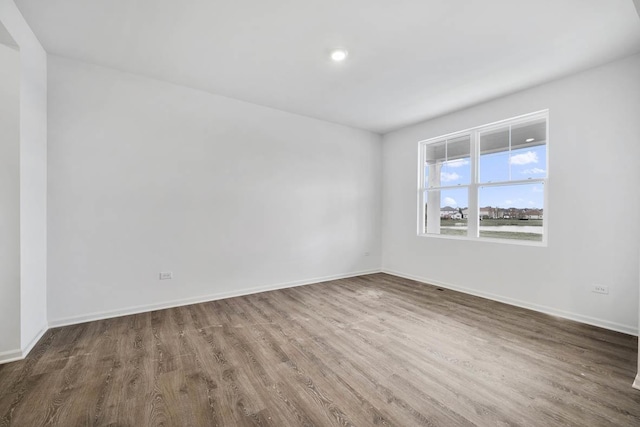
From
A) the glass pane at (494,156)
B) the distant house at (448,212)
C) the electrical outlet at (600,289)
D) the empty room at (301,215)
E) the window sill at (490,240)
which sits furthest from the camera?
the distant house at (448,212)

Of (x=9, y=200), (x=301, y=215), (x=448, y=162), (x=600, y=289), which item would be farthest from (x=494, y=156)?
(x=9, y=200)

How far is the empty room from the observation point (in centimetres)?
190

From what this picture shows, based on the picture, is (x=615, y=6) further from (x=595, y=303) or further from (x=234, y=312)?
(x=234, y=312)

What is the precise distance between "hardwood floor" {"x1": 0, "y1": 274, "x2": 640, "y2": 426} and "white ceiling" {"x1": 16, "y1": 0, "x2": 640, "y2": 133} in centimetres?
282

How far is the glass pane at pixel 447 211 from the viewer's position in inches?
171

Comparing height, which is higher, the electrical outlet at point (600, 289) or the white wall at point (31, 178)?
the white wall at point (31, 178)

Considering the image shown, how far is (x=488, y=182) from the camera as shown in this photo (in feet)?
13.1

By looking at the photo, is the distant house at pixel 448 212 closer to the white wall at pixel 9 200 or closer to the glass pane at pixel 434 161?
the glass pane at pixel 434 161

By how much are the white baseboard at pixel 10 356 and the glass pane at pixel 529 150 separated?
5.63 metres

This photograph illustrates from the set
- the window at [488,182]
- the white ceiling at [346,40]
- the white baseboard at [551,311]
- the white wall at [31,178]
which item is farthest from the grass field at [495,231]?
the white wall at [31,178]

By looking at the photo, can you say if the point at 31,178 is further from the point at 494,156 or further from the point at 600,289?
the point at 600,289

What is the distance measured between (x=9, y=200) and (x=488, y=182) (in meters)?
5.35

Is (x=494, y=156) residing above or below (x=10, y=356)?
above

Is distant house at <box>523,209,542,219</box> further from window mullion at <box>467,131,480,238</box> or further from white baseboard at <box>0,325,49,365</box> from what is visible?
white baseboard at <box>0,325,49,365</box>
